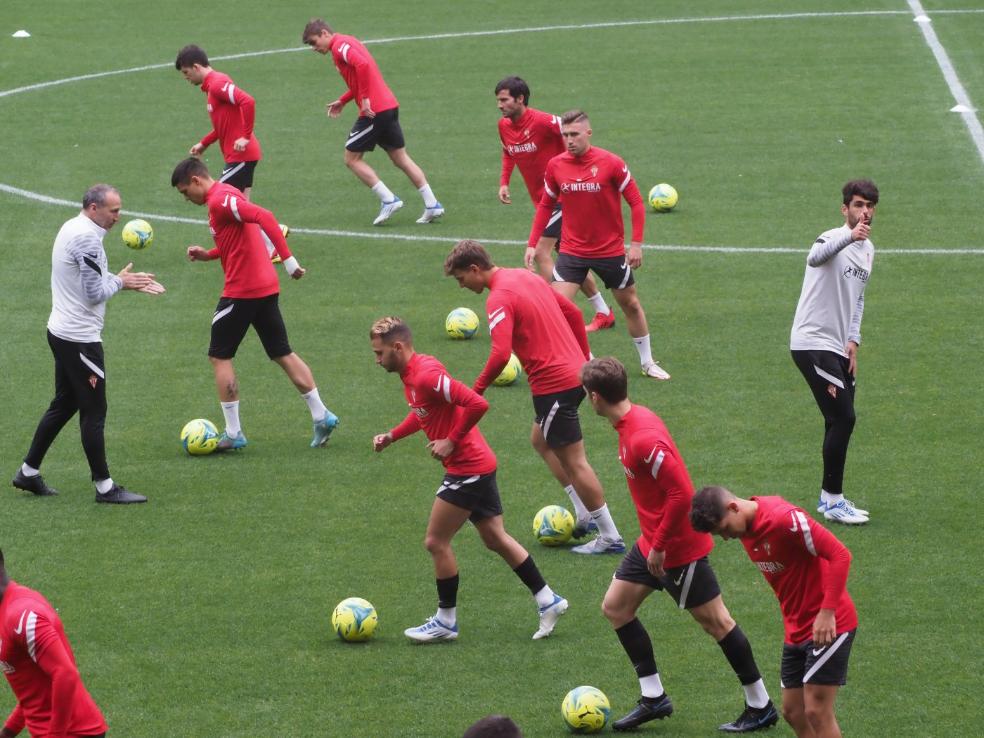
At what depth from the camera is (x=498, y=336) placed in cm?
1048

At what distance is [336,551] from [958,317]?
7.96 m

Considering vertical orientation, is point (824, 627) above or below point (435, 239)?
above

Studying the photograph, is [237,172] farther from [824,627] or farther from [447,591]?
[824,627]

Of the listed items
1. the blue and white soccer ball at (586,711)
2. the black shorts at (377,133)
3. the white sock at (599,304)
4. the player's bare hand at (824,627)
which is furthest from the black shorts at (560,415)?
the black shorts at (377,133)

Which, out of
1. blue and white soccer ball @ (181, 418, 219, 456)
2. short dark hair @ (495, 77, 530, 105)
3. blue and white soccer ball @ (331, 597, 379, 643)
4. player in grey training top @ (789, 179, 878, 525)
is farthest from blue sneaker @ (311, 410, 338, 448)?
short dark hair @ (495, 77, 530, 105)

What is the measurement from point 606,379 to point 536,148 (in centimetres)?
854

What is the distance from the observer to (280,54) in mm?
30812

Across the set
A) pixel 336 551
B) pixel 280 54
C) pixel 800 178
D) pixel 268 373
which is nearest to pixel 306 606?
pixel 336 551

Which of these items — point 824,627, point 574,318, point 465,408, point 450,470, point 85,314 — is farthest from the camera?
point 85,314

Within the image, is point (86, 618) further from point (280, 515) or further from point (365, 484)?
point (365, 484)

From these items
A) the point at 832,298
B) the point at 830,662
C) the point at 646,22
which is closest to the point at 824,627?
the point at 830,662

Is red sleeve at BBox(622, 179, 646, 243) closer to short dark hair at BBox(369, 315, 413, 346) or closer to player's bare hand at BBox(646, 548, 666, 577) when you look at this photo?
short dark hair at BBox(369, 315, 413, 346)

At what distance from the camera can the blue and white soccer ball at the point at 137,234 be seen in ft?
62.2

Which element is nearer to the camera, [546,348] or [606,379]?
[606,379]
